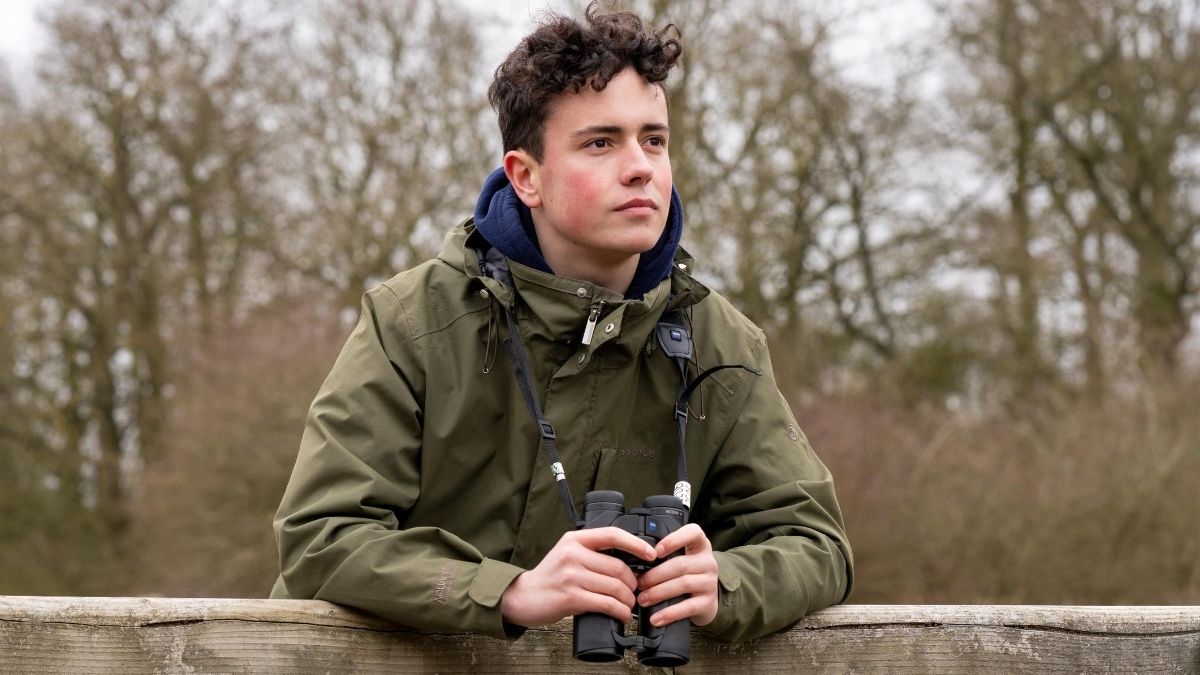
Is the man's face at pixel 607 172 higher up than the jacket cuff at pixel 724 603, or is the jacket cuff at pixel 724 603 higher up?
the man's face at pixel 607 172

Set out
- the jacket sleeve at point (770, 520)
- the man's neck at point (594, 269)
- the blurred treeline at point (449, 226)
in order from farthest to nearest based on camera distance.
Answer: the blurred treeline at point (449, 226)
the man's neck at point (594, 269)
the jacket sleeve at point (770, 520)

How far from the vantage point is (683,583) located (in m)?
2.28

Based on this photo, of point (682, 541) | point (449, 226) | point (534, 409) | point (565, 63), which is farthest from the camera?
point (449, 226)

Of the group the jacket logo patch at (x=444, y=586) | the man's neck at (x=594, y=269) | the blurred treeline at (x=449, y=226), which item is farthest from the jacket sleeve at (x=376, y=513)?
the blurred treeline at (x=449, y=226)

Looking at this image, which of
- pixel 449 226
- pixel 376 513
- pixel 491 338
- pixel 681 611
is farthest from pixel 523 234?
pixel 449 226

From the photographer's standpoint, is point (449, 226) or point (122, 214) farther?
point (122, 214)

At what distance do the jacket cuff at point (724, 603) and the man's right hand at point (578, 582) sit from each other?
0.48 ft

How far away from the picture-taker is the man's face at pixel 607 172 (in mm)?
2842

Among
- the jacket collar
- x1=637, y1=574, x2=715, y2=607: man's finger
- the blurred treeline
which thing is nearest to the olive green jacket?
the jacket collar

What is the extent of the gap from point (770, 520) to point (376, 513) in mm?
733

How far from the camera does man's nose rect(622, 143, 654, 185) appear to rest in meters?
2.82

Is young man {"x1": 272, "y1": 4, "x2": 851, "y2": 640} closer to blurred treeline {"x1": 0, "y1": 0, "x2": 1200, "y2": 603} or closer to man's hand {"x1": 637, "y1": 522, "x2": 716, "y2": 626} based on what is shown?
man's hand {"x1": 637, "y1": 522, "x2": 716, "y2": 626}

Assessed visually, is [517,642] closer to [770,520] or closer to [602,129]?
[770,520]

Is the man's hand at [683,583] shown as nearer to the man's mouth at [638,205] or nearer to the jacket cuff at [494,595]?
the jacket cuff at [494,595]
